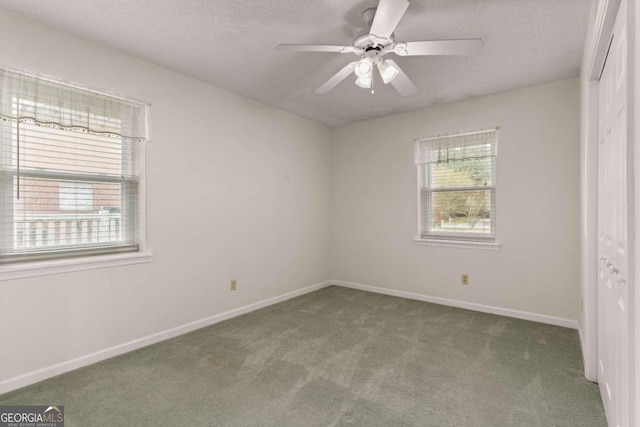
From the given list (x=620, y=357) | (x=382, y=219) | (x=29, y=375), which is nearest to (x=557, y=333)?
(x=620, y=357)

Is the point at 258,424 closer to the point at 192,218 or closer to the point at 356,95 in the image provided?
the point at 192,218

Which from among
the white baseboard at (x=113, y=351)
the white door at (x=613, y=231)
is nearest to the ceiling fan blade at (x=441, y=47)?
the white door at (x=613, y=231)

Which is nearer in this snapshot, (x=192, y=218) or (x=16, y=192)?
(x=16, y=192)

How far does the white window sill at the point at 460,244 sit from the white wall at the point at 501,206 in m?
0.06

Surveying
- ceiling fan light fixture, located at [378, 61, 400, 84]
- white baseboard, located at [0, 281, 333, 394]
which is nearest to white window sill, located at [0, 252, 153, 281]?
white baseboard, located at [0, 281, 333, 394]

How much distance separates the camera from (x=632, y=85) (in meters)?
0.96

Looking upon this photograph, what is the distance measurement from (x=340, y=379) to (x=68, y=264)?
212 cm

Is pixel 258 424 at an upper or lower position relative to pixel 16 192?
lower

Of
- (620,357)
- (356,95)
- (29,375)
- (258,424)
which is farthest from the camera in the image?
(356,95)

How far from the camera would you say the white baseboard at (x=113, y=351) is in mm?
2135

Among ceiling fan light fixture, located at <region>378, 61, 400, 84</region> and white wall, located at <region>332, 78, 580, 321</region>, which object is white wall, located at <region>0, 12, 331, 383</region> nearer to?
white wall, located at <region>332, 78, 580, 321</region>

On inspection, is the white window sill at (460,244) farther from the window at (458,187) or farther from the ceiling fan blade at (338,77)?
the ceiling fan blade at (338,77)

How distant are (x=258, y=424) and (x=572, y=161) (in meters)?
3.52

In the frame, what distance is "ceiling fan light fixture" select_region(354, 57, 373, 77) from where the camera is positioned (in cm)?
207
